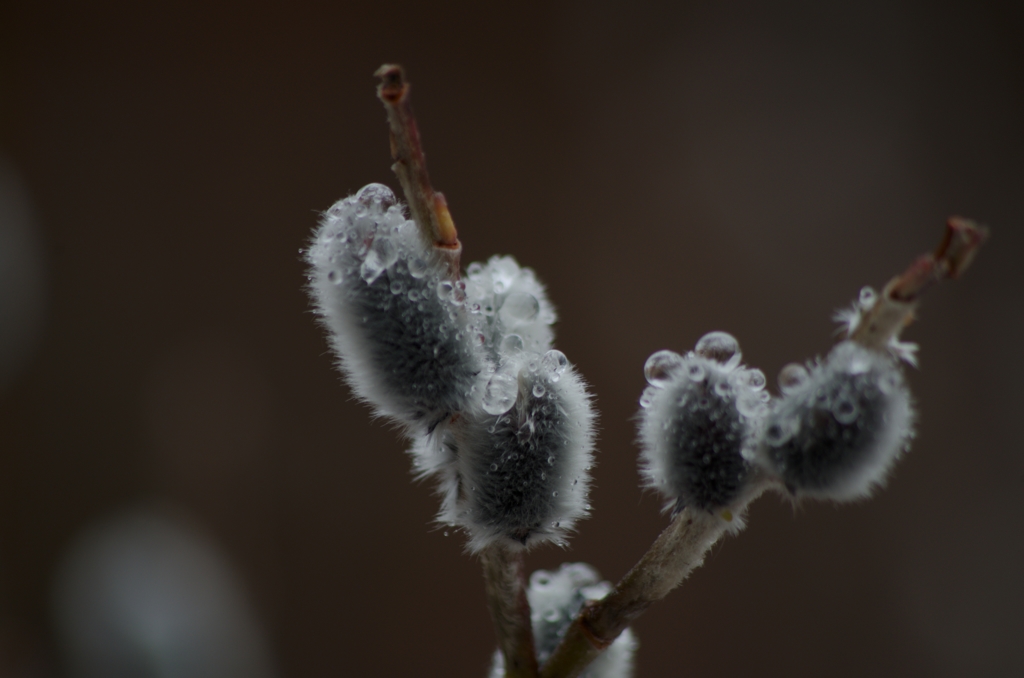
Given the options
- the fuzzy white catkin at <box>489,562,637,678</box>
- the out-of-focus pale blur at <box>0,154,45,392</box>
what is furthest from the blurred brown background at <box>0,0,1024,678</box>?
the fuzzy white catkin at <box>489,562,637,678</box>

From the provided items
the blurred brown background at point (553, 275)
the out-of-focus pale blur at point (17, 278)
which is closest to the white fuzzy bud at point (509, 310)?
the blurred brown background at point (553, 275)

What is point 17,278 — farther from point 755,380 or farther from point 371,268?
point 755,380

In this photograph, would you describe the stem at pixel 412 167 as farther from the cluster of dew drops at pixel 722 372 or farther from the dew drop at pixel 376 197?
the cluster of dew drops at pixel 722 372

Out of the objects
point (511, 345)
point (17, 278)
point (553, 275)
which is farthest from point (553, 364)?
point (17, 278)

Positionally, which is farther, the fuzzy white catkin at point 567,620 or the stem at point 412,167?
the fuzzy white catkin at point 567,620

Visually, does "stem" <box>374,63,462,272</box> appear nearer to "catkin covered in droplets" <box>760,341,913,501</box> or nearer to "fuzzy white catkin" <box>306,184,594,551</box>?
"fuzzy white catkin" <box>306,184,594,551</box>

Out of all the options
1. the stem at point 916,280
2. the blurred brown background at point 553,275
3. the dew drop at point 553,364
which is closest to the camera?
the stem at point 916,280

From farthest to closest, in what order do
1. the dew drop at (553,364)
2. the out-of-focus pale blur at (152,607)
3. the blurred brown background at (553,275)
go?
1. the blurred brown background at (553,275)
2. the out-of-focus pale blur at (152,607)
3. the dew drop at (553,364)
